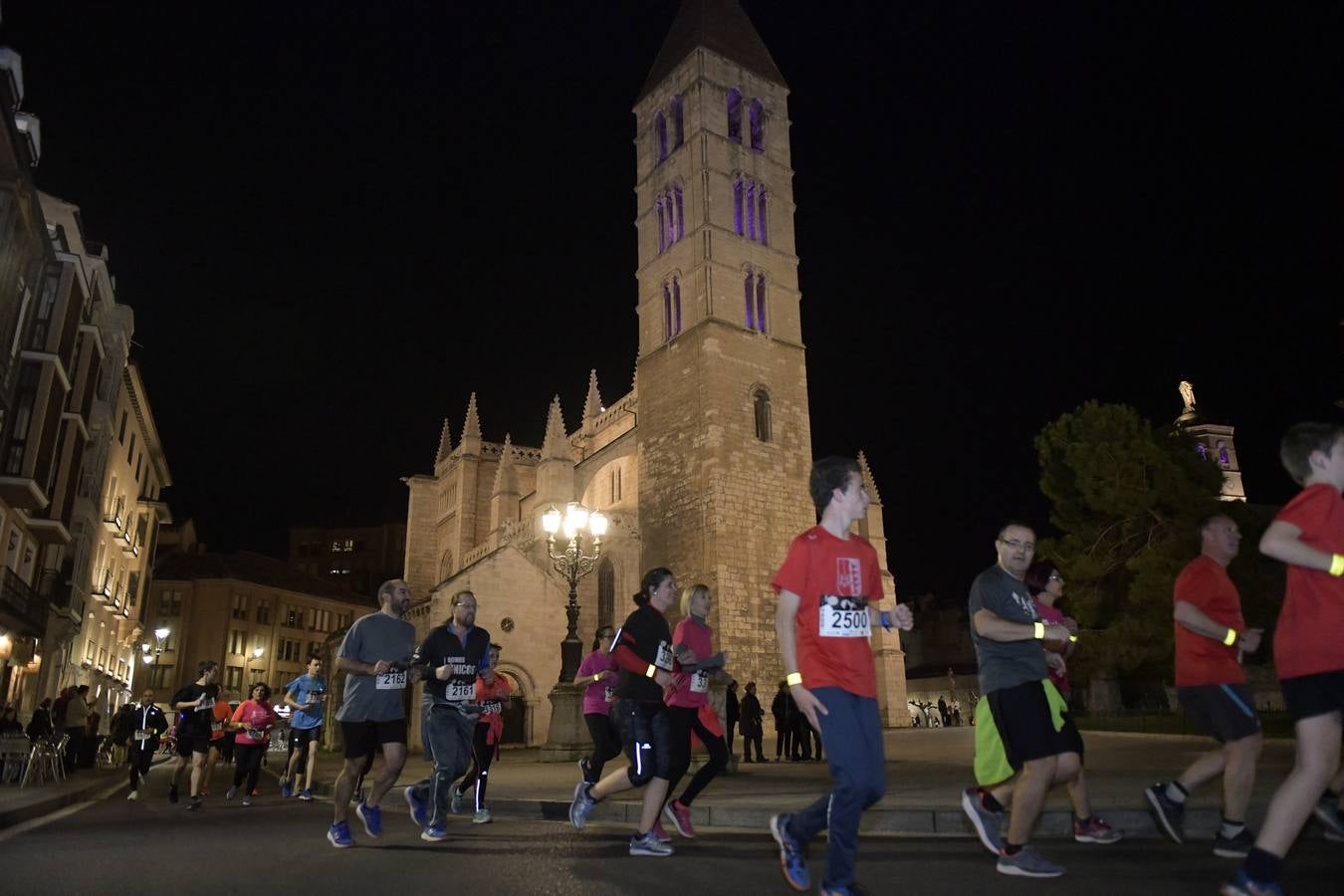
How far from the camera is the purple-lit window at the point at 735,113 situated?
35.7 m

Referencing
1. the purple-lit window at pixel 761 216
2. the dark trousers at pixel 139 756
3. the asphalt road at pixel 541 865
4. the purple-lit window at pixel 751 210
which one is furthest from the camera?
the purple-lit window at pixel 761 216

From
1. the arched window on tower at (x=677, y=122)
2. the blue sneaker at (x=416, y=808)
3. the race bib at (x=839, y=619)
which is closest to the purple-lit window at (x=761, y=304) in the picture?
the arched window on tower at (x=677, y=122)

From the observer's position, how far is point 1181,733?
1820 cm

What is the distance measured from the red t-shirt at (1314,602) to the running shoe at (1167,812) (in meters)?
2.13

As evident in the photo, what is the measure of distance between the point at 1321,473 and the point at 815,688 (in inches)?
90.5

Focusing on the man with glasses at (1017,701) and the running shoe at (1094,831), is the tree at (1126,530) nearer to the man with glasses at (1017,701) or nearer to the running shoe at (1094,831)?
the running shoe at (1094,831)

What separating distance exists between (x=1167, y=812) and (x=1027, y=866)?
5.28 ft

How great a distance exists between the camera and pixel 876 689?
4.88 metres

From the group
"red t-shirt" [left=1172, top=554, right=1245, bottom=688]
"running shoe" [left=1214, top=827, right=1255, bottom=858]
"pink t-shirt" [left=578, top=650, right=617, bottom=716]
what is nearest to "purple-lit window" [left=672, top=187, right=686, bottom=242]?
"pink t-shirt" [left=578, top=650, right=617, bottom=716]

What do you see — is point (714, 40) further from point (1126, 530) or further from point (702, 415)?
point (1126, 530)

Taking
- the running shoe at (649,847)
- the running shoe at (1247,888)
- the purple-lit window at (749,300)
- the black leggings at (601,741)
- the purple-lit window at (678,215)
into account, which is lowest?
the running shoe at (649,847)

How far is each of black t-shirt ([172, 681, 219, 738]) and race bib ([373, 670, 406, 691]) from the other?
217 inches

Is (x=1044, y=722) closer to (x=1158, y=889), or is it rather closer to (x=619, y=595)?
(x=1158, y=889)

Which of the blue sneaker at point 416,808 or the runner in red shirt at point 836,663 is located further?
the blue sneaker at point 416,808
